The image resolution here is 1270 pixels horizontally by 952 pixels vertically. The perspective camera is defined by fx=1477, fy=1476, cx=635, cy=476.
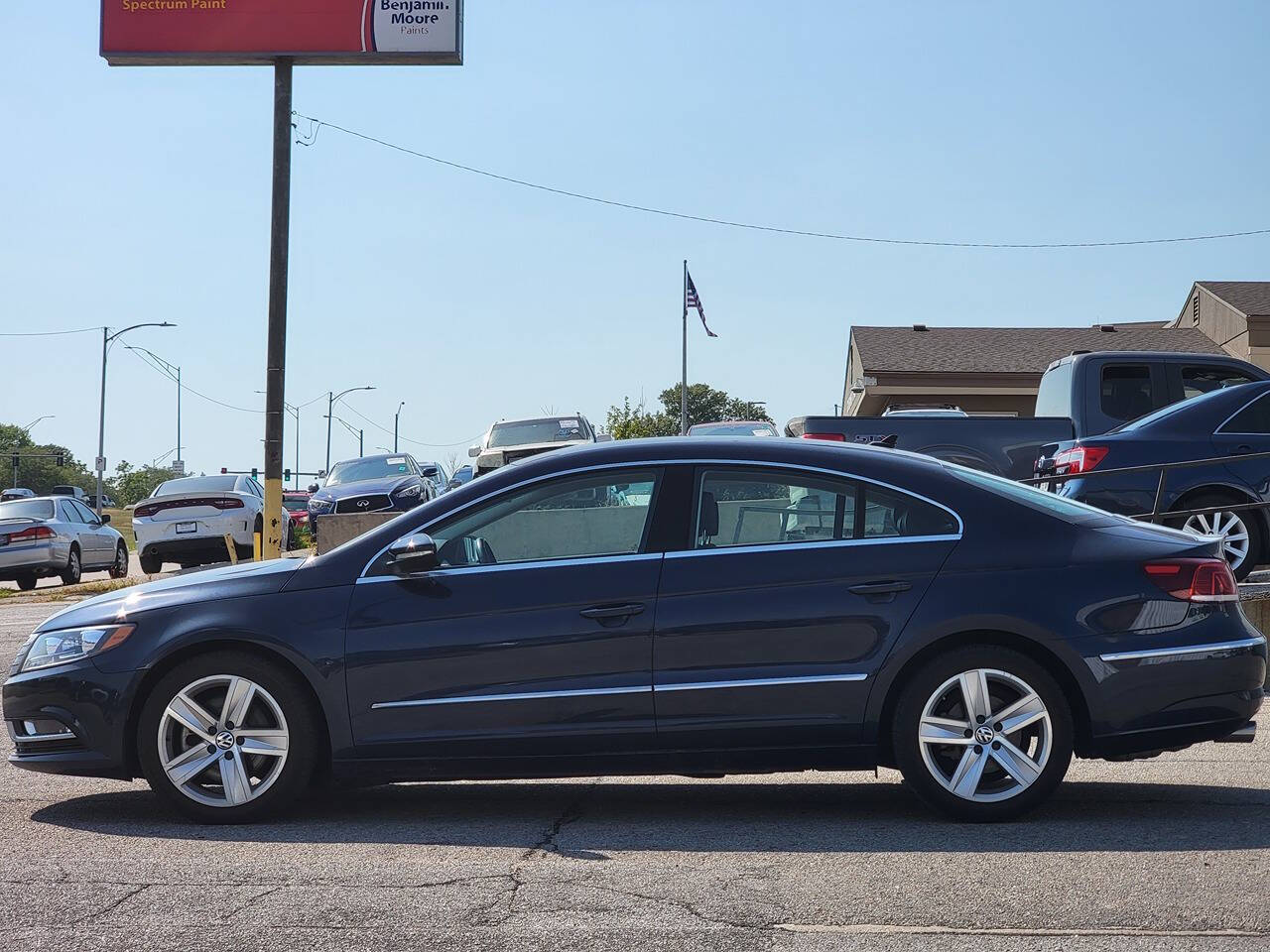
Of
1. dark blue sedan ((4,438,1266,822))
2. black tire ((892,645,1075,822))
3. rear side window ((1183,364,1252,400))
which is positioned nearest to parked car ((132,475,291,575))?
rear side window ((1183,364,1252,400))

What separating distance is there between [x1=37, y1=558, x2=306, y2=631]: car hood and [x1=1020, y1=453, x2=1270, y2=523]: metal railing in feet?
23.4

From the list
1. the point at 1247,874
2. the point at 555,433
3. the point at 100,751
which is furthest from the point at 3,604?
the point at 1247,874

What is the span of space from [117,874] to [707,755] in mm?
2241

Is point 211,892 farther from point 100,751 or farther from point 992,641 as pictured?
point 992,641

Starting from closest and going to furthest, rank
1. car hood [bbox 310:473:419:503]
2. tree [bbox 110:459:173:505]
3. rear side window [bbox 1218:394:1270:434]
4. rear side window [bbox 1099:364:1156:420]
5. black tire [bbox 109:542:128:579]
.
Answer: rear side window [bbox 1218:394:1270:434] → rear side window [bbox 1099:364:1156:420] → car hood [bbox 310:473:419:503] → black tire [bbox 109:542:128:579] → tree [bbox 110:459:173:505]

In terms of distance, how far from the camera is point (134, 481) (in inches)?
5625

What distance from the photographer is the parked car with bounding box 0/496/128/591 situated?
23.9 m

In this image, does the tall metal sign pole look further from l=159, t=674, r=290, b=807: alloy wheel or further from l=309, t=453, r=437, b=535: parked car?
l=159, t=674, r=290, b=807: alloy wheel

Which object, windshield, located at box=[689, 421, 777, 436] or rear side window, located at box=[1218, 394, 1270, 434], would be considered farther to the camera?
windshield, located at box=[689, 421, 777, 436]

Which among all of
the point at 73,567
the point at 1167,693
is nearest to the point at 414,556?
the point at 1167,693

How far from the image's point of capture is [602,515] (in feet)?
20.4

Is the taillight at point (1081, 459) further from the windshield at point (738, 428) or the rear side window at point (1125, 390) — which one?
the windshield at point (738, 428)

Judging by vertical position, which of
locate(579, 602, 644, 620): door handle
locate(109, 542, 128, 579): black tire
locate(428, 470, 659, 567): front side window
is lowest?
locate(109, 542, 128, 579): black tire

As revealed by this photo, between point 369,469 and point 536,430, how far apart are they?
3121 millimetres
